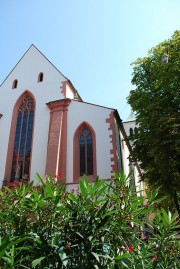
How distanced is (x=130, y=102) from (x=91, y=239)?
14209mm

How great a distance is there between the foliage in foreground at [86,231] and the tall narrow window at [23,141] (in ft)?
40.1

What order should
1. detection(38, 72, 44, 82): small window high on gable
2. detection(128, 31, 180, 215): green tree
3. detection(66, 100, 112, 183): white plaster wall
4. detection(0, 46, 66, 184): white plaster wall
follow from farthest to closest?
detection(38, 72, 44, 82): small window high on gable, detection(0, 46, 66, 184): white plaster wall, detection(66, 100, 112, 183): white plaster wall, detection(128, 31, 180, 215): green tree

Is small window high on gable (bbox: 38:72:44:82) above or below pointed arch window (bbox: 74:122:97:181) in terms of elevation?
above

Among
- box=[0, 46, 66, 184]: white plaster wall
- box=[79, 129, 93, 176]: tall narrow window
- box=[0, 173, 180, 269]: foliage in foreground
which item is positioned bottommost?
box=[0, 173, 180, 269]: foliage in foreground

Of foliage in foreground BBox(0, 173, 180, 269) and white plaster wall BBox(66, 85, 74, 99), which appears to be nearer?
foliage in foreground BBox(0, 173, 180, 269)

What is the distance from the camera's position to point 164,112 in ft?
45.9

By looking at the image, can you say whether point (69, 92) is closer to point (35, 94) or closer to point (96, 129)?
point (35, 94)

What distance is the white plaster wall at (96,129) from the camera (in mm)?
15578

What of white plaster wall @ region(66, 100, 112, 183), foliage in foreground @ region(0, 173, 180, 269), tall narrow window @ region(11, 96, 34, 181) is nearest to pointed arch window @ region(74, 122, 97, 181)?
white plaster wall @ region(66, 100, 112, 183)

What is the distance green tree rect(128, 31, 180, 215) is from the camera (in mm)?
13078

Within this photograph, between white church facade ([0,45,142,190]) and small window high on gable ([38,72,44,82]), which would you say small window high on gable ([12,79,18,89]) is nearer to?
white church facade ([0,45,142,190])

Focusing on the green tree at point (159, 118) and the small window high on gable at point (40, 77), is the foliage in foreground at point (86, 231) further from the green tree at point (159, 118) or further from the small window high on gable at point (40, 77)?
the small window high on gable at point (40, 77)

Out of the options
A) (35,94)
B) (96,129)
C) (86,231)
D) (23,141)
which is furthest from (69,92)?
(86,231)

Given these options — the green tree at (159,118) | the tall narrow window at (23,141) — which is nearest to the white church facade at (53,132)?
the tall narrow window at (23,141)
